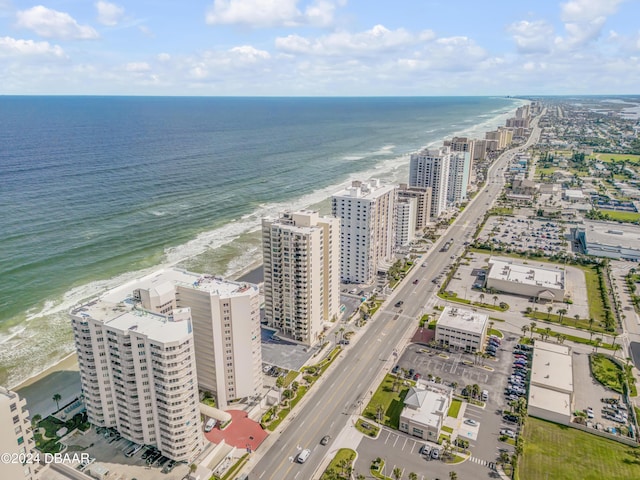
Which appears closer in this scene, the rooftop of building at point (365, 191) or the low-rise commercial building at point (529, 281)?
the low-rise commercial building at point (529, 281)

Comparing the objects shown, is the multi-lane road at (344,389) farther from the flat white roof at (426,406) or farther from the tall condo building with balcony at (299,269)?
the tall condo building with balcony at (299,269)

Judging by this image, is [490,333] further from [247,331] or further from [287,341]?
[247,331]

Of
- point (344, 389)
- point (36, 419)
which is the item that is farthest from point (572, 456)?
point (36, 419)

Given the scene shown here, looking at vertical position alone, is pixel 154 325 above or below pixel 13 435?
above

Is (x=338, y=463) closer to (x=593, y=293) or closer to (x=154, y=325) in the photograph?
(x=154, y=325)

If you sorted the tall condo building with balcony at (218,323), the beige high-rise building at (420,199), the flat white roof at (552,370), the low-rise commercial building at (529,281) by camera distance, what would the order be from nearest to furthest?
the tall condo building with balcony at (218,323) < the flat white roof at (552,370) < the low-rise commercial building at (529,281) < the beige high-rise building at (420,199)

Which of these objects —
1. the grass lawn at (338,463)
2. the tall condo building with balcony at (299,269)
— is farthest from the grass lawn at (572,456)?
the tall condo building with balcony at (299,269)
